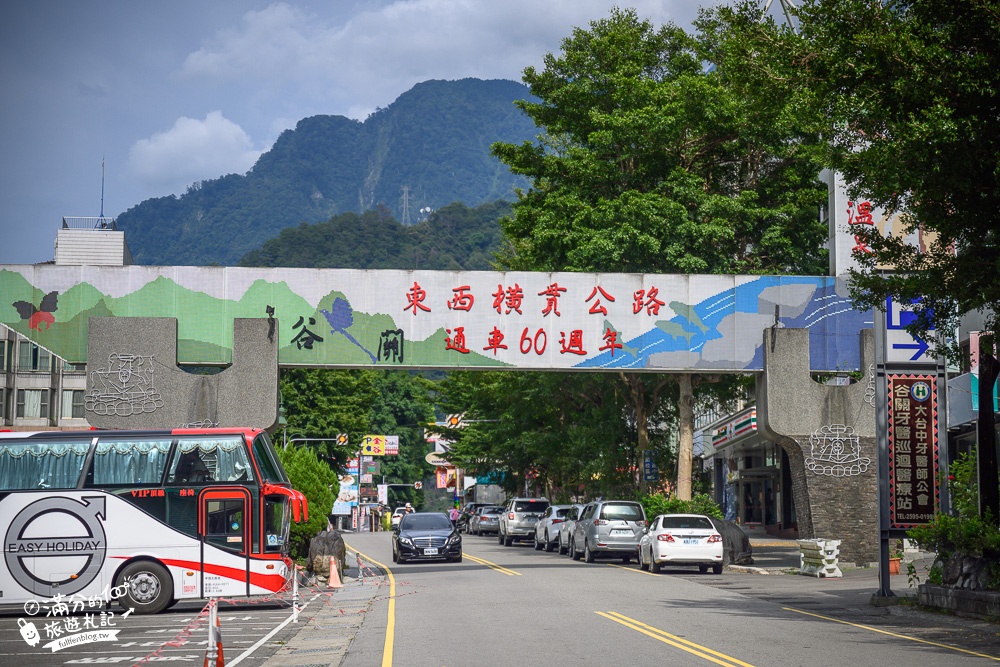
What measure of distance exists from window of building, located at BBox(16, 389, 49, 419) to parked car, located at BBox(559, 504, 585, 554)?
3778 centimetres

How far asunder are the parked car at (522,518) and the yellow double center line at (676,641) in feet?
110

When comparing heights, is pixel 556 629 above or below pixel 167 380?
below

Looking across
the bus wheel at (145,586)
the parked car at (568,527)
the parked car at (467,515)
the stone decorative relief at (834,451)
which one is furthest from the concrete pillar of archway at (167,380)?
the parked car at (467,515)

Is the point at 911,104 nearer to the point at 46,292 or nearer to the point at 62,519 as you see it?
the point at 62,519

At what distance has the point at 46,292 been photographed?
3184 centimetres

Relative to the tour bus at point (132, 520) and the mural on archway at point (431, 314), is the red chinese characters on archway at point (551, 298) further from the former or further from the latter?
the tour bus at point (132, 520)

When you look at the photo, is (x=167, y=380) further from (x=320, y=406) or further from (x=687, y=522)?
A: (x=320, y=406)

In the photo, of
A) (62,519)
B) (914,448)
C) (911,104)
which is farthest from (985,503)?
(62,519)

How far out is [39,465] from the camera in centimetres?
2377

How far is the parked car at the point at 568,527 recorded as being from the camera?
135 feet

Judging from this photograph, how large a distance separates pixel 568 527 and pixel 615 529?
533 cm

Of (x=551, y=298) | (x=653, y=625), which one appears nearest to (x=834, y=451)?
(x=551, y=298)

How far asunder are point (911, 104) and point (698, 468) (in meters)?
65.9

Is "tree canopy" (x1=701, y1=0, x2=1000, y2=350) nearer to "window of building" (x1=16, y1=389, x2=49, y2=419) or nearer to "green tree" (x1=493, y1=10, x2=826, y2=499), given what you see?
"green tree" (x1=493, y1=10, x2=826, y2=499)
